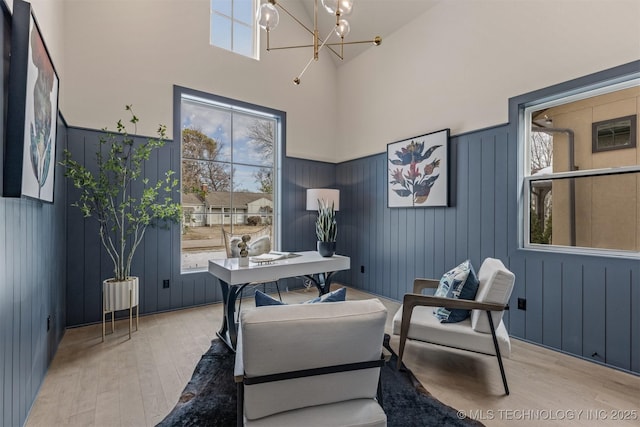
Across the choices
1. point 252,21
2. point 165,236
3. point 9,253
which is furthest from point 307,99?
point 9,253

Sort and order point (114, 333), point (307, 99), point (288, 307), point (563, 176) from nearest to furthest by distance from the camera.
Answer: point (288, 307), point (563, 176), point (114, 333), point (307, 99)

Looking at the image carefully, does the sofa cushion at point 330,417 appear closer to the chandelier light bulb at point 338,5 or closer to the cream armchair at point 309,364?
the cream armchair at point 309,364

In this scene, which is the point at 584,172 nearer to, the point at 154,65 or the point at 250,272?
the point at 250,272

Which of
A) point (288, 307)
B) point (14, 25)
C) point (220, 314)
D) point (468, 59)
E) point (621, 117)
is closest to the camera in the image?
point (288, 307)

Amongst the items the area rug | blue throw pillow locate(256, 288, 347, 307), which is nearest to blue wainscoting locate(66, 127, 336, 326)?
the area rug

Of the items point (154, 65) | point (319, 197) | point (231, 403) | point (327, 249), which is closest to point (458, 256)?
point (327, 249)

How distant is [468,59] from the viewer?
3.32 m

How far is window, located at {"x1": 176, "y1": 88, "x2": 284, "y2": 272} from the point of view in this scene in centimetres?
389

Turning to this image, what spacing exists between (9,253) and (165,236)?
218cm

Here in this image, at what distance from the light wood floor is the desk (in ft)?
1.22

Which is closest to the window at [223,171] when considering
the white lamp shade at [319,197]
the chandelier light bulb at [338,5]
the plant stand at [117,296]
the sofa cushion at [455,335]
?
the white lamp shade at [319,197]

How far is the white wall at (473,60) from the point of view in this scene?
95.6 inches

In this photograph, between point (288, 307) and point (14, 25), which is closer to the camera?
point (288, 307)

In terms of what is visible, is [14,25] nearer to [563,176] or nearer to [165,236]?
[165,236]
